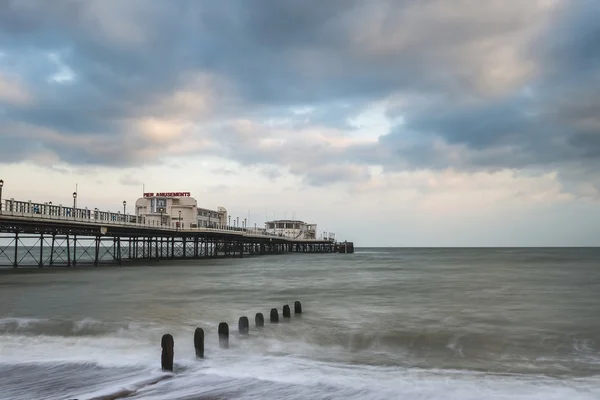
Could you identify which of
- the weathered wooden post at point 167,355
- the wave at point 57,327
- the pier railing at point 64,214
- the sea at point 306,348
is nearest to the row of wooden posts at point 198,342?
the weathered wooden post at point 167,355

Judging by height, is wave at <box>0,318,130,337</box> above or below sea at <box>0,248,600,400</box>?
above

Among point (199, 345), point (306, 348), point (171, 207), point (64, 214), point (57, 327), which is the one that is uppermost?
point (171, 207)

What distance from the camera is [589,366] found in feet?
40.0

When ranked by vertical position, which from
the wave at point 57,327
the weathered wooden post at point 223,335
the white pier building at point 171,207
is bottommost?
the wave at point 57,327

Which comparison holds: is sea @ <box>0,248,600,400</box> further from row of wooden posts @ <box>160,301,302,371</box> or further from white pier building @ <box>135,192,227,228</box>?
white pier building @ <box>135,192,227,228</box>

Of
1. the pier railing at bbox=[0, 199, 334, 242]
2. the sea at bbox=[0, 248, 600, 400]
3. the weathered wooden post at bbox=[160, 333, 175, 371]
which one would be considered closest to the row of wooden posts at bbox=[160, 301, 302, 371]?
the weathered wooden post at bbox=[160, 333, 175, 371]

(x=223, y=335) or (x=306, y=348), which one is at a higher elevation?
(x=223, y=335)

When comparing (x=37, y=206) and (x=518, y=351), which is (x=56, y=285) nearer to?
(x=37, y=206)

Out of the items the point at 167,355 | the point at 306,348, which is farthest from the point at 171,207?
the point at 167,355

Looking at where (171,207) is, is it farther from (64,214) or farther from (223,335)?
(223,335)

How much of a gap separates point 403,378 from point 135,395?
5457mm

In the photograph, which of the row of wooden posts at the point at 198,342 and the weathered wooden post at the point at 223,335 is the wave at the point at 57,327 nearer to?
the row of wooden posts at the point at 198,342

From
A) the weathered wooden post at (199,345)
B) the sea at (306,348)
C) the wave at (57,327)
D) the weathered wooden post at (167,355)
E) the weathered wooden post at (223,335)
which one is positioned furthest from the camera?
the wave at (57,327)

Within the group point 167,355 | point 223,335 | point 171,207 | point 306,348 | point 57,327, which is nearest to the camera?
point 167,355
